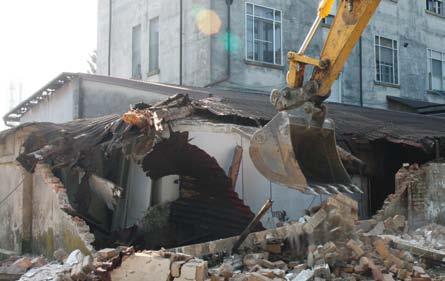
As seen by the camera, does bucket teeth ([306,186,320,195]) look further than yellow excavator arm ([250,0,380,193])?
No

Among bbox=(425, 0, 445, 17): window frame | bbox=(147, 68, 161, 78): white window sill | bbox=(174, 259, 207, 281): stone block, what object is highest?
bbox=(425, 0, 445, 17): window frame

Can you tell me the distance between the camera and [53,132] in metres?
11.8

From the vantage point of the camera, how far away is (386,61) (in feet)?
79.7

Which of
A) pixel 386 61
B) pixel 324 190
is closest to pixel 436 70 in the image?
pixel 386 61

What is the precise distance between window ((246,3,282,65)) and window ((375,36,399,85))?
5.47 metres

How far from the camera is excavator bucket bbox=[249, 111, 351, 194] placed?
7.30 metres

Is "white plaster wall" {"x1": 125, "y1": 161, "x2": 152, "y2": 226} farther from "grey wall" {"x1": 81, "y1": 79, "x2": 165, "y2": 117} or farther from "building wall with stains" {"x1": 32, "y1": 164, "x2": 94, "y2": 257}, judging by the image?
"grey wall" {"x1": 81, "y1": 79, "x2": 165, "y2": 117}

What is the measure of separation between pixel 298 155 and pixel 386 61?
17.8 metres

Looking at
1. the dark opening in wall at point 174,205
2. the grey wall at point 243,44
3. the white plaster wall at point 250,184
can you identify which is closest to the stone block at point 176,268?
the dark opening in wall at point 174,205

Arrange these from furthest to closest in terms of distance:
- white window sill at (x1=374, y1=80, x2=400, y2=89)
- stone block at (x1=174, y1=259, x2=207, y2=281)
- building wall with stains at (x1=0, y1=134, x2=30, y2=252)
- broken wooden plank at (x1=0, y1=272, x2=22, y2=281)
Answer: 1. white window sill at (x1=374, y1=80, x2=400, y2=89)
2. building wall with stains at (x1=0, y1=134, x2=30, y2=252)
3. broken wooden plank at (x1=0, y1=272, x2=22, y2=281)
4. stone block at (x1=174, y1=259, x2=207, y2=281)

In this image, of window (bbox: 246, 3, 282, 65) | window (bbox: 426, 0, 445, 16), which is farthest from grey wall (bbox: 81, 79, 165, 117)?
window (bbox: 426, 0, 445, 16)

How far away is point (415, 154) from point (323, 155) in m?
8.42

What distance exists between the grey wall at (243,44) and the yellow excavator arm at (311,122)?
37.5 ft

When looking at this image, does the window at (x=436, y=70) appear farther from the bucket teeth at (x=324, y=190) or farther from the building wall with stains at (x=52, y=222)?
the bucket teeth at (x=324, y=190)
